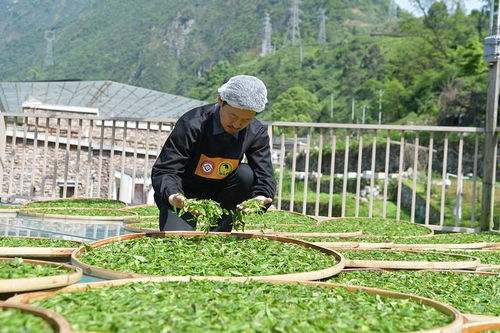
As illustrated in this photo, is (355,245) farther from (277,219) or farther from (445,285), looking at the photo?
(277,219)

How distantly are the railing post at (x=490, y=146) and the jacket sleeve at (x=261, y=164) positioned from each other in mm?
2560

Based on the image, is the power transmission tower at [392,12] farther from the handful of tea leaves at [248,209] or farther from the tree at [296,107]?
the handful of tea leaves at [248,209]

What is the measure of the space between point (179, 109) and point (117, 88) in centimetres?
562

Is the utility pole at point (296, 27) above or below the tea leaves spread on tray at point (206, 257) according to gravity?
above

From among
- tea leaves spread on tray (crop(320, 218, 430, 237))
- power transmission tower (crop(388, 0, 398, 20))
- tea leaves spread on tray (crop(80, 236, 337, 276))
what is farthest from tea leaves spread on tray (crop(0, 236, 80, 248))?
power transmission tower (crop(388, 0, 398, 20))

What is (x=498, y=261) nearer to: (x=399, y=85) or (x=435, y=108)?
(x=435, y=108)

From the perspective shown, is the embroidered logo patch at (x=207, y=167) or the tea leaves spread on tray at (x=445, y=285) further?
the embroidered logo patch at (x=207, y=167)

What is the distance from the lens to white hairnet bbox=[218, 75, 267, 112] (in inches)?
93.8

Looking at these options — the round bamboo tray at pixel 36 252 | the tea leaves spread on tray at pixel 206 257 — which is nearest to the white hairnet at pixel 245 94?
the tea leaves spread on tray at pixel 206 257

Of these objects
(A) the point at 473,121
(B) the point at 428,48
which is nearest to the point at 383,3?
(B) the point at 428,48

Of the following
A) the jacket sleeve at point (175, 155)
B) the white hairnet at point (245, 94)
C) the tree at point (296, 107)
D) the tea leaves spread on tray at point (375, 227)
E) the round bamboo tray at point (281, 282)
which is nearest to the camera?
the round bamboo tray at point (281, 282)

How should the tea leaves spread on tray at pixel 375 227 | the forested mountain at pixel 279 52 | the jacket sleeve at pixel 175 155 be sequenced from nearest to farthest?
the jacket sleeve at pixel 175 155, the tea leaves spread on tray at pixel 375 227, the forested mountain at pixel 279 52

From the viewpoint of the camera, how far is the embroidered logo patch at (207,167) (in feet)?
9.16

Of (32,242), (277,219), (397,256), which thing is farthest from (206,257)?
(277,219)
